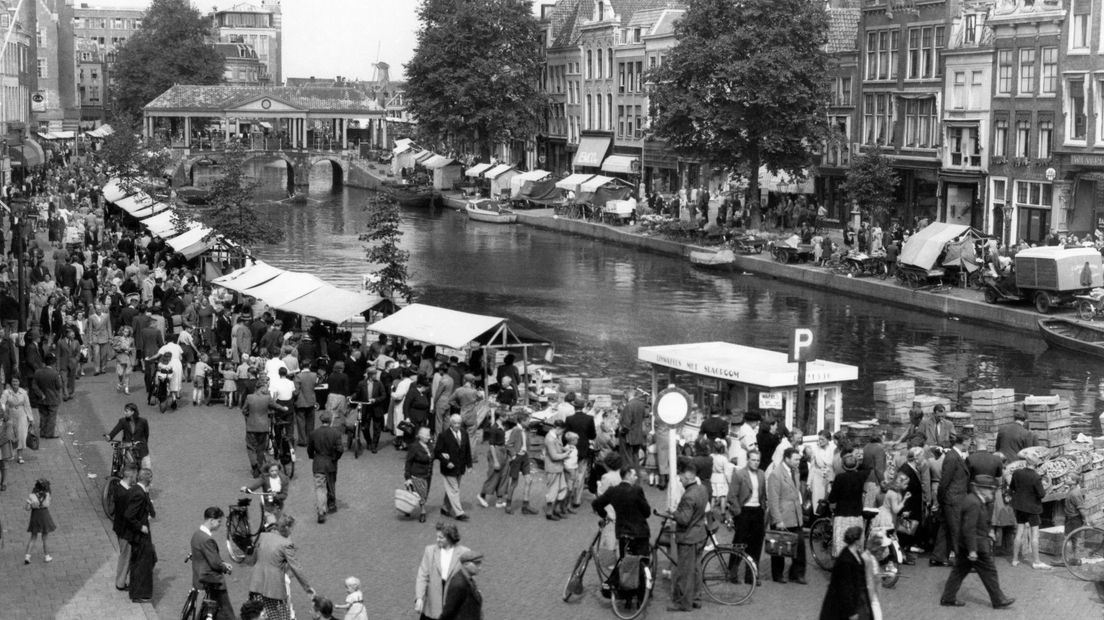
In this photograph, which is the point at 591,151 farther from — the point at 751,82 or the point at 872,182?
the point at 872,182

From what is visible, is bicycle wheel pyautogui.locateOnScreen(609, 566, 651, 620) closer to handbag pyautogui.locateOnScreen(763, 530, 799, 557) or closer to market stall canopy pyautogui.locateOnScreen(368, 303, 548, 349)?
handbag pyautogui.locateOnScreen(763, 530, 799, 557)

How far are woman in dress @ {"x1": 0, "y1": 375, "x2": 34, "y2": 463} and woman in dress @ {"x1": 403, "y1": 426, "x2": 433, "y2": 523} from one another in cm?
643

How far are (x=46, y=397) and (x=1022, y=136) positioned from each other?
4187 cm

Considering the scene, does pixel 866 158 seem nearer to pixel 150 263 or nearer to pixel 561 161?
pixel 150 263

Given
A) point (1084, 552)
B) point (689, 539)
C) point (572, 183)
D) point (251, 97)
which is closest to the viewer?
point (689, 539)

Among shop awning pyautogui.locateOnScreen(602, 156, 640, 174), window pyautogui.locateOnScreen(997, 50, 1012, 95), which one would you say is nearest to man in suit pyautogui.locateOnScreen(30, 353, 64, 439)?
window pyautogui.locateOnScreen(997, 50, 1012, 95)

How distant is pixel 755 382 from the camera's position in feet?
78.7

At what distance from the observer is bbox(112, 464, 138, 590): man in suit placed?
17516mm

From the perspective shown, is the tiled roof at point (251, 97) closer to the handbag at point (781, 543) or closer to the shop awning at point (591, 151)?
the shop awning at point (591, 151)

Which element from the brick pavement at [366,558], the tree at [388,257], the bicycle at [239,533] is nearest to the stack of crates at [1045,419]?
the brick pavement at [366,558]

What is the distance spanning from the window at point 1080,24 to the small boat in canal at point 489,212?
3597 cm

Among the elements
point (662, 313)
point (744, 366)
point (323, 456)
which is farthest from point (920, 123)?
point (323, 456)

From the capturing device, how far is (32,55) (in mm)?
93250

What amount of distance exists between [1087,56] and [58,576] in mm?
45080
